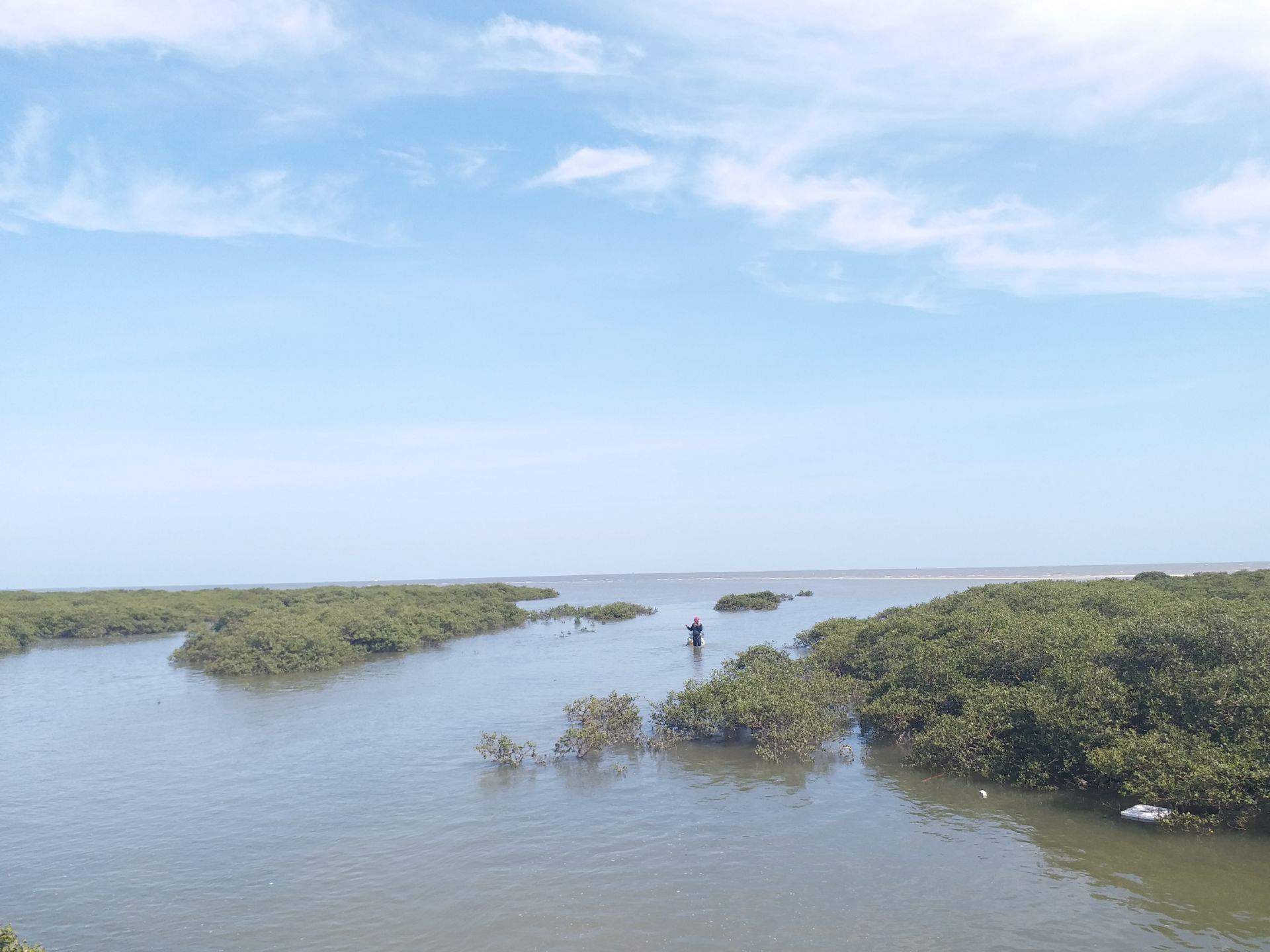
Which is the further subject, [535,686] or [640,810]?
[535,686]

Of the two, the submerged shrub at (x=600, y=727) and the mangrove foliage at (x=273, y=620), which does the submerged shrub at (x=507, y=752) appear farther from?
the mangrove foliage at (x=273, y=620)

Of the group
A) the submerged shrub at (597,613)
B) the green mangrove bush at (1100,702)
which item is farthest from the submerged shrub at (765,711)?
the submerged shrub at (597,613)

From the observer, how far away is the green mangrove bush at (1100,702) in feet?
35.1

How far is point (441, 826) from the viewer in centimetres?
1237

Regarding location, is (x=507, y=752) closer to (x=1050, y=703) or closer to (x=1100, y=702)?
(x=1050, y=703)

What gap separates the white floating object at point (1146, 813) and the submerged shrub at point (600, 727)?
9199 millimetres

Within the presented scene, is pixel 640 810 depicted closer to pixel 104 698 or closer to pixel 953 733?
pixel 953 733

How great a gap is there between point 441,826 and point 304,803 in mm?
3107

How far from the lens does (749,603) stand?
196ft

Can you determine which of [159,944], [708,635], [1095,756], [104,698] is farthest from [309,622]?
[1095,756]

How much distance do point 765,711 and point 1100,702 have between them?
624cm

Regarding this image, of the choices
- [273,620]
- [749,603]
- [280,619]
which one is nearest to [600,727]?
[273,620]

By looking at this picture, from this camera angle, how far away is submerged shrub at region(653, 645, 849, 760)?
15.6 meters

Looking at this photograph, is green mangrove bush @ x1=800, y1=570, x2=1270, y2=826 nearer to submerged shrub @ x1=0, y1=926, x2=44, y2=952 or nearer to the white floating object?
the white floating object
